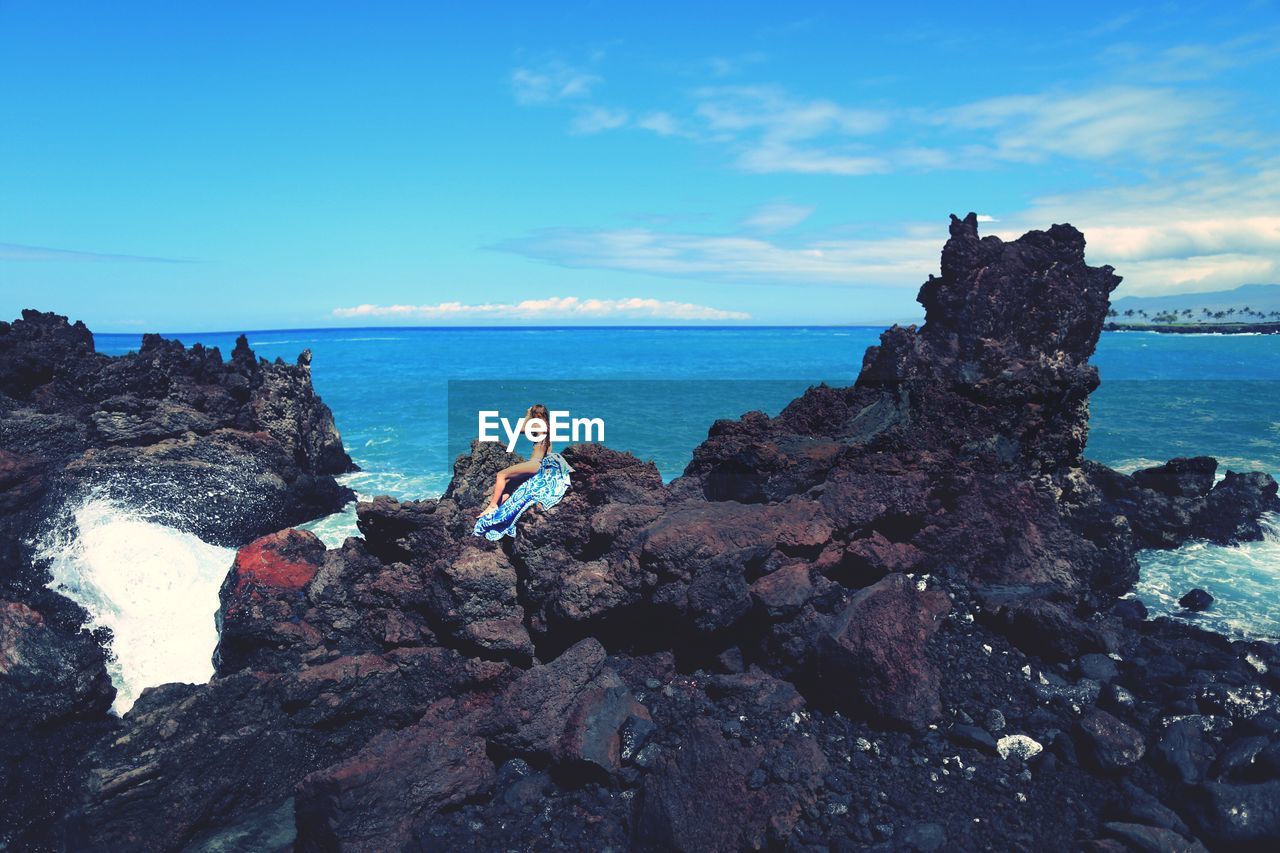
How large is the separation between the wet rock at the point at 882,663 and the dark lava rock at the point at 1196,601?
7.24 meters

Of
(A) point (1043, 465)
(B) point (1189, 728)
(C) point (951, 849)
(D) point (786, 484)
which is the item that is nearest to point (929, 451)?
(D) point (786, 484)

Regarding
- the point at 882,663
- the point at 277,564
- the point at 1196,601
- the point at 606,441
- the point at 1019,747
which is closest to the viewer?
the point at 1019,747

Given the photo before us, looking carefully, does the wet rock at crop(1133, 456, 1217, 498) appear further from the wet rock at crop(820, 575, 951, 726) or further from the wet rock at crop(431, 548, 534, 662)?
the wet rock at crop(431, 548, 534, 662)

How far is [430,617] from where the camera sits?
8.29m

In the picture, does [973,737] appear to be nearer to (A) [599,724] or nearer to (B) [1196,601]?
(A) [599,724]

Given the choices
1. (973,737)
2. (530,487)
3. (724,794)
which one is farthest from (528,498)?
(973,737)

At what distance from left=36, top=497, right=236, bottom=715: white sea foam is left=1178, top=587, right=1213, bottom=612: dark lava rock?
14.2m

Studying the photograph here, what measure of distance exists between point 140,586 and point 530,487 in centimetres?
686

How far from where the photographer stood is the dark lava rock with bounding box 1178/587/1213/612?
1143 centimetres

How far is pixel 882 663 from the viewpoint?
670 centimetres

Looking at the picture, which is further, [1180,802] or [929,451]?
[929,451]

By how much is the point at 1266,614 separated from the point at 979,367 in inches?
230

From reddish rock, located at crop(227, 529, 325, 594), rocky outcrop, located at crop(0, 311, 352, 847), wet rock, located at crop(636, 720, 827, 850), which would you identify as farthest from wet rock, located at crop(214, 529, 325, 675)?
wet rock, located at crop(636, 720, 827, 850)

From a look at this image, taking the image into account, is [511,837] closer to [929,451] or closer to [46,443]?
[929,451]
